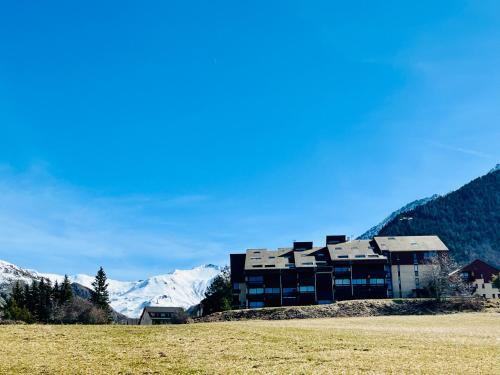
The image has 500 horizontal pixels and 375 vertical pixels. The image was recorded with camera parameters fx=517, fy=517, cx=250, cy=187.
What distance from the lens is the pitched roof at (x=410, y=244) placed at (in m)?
120

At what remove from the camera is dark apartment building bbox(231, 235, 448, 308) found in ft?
383

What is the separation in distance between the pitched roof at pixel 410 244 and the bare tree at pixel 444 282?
7.09 meters

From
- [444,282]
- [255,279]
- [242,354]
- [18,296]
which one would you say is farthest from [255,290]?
[242,354]

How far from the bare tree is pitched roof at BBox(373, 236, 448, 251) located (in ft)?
23.3

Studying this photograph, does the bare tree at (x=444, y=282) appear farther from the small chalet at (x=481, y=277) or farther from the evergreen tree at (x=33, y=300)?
the evergreen tree at (x=33, y=300)

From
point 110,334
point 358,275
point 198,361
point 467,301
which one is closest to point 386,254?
point 358,275

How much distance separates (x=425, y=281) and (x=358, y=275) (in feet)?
49.1

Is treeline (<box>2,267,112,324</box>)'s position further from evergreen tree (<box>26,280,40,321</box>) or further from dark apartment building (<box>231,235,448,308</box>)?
dark apartment building (<box>231,235,448,308</box>)

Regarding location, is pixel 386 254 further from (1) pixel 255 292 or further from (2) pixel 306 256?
(1) pixel 255 292

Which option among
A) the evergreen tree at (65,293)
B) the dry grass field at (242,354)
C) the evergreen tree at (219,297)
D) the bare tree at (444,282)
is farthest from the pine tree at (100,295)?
the dry grass field at (242,354)

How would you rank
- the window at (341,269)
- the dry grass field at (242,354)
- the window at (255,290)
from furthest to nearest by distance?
the window at (255,290)
the window at (341,269)
the dry grass field at (242,354)

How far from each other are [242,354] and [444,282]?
80.1 m

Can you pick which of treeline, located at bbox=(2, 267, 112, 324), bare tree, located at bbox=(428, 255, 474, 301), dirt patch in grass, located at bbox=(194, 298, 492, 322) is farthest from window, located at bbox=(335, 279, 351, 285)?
treeline, located at bbox=(2, 267, 112, 324)

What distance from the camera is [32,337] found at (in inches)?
1610
